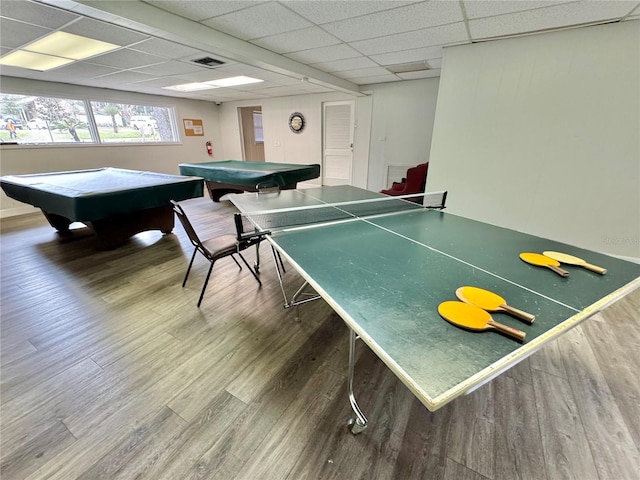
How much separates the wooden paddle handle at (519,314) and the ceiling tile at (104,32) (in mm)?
3705

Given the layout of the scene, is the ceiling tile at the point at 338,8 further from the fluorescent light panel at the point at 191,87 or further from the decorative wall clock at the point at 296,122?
the decorative wall clock at the point at 296,122

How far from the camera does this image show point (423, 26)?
2623mm

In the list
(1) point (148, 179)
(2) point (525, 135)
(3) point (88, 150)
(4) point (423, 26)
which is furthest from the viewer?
(3) point (88, 150)

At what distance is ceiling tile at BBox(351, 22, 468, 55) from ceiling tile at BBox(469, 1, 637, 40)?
5.9 inches

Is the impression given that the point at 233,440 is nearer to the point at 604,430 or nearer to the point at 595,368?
the point at 604,430

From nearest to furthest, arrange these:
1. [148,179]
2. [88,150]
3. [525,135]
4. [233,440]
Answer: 1. [233,440]
2. [525,135]
3. [148,179]
4. [88,150]

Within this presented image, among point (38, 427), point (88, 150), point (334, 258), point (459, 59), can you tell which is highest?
point (459, 59)

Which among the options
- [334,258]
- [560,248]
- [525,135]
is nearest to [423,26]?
[525,135]

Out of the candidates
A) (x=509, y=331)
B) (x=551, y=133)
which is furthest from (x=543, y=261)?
(x=551, y=133)

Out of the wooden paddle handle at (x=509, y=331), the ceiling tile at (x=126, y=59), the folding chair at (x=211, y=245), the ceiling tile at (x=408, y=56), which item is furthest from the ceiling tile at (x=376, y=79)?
the wooden paddle handle at (x=509, y=331)

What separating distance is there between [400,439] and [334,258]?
0.91m

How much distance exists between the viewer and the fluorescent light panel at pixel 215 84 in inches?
187

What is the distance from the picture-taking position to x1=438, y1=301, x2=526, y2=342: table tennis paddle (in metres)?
0.80

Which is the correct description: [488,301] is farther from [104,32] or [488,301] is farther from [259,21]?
[104,32]
